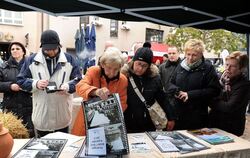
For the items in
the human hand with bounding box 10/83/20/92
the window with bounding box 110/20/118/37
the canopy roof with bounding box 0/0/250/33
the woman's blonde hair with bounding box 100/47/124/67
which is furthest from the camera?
the window with bounding box 110/20/118/37

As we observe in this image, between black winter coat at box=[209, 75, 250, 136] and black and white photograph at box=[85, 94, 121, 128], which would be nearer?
black and white photograph at box=[85, 94, 121, 128]

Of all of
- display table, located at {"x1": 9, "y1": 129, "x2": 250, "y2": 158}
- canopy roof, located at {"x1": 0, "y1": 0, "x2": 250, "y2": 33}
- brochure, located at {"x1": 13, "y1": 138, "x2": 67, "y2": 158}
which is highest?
canopy roof, located at {"x1": 0, "y1": 0, "x2": 250, "y2": 33}

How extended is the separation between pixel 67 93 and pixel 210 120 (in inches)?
55.2

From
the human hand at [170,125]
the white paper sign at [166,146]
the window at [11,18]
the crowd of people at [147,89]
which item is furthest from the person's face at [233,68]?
the window at [11,18]

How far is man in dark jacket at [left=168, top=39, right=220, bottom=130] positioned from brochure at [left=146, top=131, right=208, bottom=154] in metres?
0.38

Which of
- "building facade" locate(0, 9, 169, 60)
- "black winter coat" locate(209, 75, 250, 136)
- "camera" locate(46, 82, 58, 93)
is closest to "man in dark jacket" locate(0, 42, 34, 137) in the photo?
"camera" locate(46, 82, 58, 93)

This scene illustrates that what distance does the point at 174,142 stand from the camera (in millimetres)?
2553

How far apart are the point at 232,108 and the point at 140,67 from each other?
91cm

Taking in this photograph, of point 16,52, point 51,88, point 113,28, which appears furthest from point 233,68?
point 113,28

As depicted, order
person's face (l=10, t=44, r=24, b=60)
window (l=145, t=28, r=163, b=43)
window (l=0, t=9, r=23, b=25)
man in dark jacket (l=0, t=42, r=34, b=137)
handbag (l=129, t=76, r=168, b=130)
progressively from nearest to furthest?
handbag (l=129, t=76, r=168, b=130) → man in dark jacket (l=0, t=42, r=34, b=137) → person's face (l=10, t=44, r=24, b=60) → window (l=0, t=9, r=23, b=25) → window (l=145, t=28, r=163, b=43)

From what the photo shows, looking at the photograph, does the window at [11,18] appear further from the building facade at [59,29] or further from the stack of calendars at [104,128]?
the stack of calendars at [104,128]

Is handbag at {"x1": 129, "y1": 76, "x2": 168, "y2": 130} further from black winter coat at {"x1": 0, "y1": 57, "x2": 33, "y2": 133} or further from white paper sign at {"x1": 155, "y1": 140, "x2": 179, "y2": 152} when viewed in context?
black winter coat at {"x1": 0, "y1": 57, "x2": 33, "y2": 133}

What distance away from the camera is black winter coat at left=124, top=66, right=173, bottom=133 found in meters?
2.89

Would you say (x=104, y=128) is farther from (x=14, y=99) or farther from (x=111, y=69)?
(x=14, y=99)
